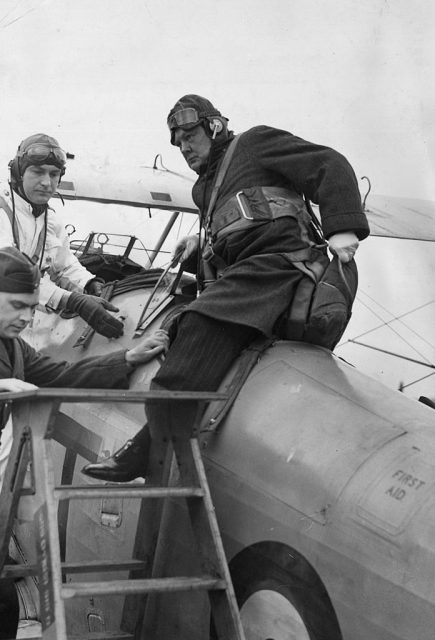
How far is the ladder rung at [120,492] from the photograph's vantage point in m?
3.44

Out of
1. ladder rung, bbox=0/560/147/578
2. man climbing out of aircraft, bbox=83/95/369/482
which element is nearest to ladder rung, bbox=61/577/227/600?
ladder rung, bbox=0/560/147/578

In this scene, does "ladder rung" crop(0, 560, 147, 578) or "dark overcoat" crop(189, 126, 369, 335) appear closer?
"ladder rung" crop(0, 560, 147, 578)

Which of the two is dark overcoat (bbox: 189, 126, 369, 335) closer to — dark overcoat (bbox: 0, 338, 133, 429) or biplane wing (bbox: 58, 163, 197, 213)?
dark overcoat (bbox: 0, 338, 133, 429)

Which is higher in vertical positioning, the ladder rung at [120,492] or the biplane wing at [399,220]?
the biplane wing at [399,220]

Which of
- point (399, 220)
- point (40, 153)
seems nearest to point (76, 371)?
point (40, 153)

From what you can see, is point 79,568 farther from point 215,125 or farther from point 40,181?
point 40,181

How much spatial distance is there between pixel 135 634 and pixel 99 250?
3.63m

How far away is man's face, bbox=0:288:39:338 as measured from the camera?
14.3 ft

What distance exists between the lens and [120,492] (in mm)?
3572

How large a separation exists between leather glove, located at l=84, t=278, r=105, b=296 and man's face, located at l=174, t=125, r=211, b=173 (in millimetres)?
1387

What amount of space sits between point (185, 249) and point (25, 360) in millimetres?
1060

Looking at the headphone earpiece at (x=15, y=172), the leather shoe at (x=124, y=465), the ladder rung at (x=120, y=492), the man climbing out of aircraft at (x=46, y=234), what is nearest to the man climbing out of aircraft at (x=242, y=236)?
the leather shoe at (x=124, y=465)

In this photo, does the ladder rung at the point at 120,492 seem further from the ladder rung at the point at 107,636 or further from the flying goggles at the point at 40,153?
the flying goggles at the point at 40,153

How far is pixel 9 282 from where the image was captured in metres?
4.34
